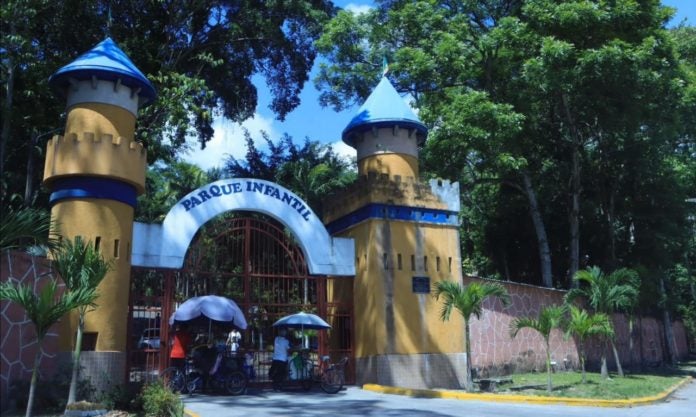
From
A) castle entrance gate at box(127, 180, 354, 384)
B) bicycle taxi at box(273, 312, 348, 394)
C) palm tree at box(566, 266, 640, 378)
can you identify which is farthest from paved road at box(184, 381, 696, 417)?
palm tree at box(566, 266, 640, 378)

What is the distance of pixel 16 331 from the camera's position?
39.1 feet

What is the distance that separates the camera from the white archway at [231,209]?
15.8 metres

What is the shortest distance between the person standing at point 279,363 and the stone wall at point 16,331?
534cm

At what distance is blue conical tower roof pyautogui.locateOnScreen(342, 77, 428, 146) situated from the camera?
64.6ft

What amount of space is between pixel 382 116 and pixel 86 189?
29.7 ft

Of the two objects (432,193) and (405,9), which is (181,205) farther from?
(405,9)

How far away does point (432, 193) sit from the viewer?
19391 mm

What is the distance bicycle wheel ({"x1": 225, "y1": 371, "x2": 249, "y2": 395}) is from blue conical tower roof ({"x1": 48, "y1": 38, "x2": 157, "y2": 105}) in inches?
285

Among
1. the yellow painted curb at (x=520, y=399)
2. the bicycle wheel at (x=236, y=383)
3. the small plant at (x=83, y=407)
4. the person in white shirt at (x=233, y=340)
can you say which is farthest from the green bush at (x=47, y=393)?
the yellow painted curb at (x=520, y=399)

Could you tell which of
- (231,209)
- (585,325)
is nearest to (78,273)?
(231,209)

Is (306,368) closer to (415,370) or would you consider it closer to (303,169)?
(415,370)

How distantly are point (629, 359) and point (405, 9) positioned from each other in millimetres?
18094

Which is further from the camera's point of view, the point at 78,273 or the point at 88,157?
the point at 88,157

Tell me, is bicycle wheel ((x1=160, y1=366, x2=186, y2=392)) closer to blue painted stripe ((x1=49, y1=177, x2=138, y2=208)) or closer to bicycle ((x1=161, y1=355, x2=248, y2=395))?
bicycle ((x1=161, y1=355, x2=248, y2=395))
